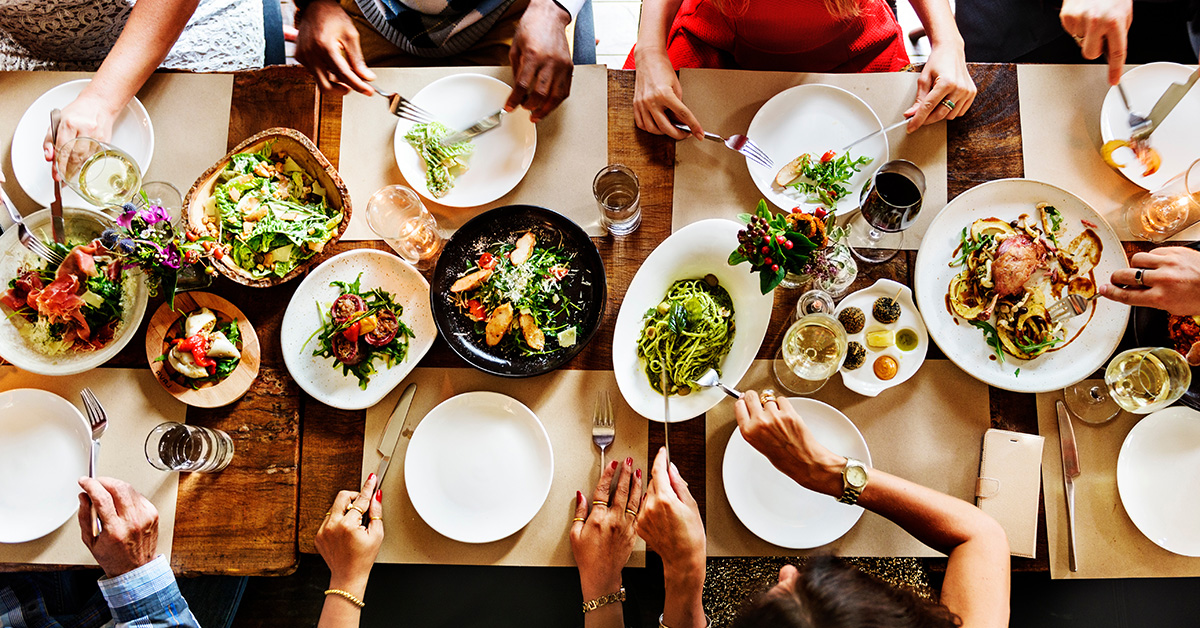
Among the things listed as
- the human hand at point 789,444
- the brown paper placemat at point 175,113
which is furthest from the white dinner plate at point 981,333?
the brown paper placemat at point 175,113

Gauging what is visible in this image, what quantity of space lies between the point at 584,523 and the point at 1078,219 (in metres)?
1.60

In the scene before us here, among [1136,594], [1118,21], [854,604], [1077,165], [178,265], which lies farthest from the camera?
[1136,594]

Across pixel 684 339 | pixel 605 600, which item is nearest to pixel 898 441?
pixel 684 339

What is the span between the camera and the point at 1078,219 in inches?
65.1

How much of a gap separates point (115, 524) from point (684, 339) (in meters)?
1.55

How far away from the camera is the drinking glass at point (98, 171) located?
5.42 ft

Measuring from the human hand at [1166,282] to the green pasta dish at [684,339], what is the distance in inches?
39.3

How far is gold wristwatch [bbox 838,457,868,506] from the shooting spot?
1522 millimetres

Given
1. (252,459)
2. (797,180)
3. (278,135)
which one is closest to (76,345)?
(252,459)

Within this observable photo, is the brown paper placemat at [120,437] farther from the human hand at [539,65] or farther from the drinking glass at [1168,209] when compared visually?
the drinking glass at [1168,209]

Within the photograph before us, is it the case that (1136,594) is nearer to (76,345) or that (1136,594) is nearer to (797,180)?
(797,180)

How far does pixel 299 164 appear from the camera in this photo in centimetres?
170

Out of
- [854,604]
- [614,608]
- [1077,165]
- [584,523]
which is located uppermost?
[1077,165]

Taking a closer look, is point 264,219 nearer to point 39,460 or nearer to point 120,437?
point 120,437
